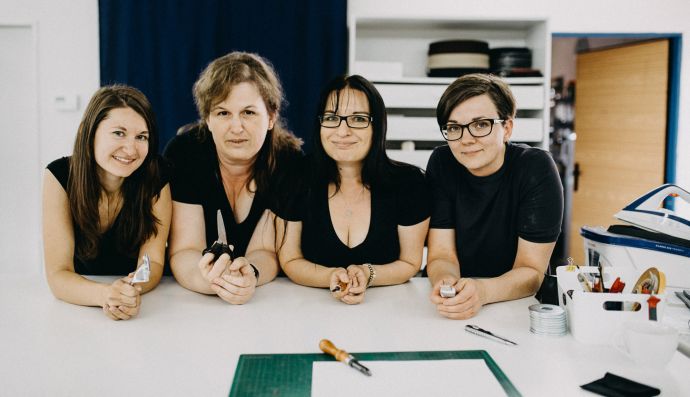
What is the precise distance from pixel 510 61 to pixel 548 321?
97.1 inches

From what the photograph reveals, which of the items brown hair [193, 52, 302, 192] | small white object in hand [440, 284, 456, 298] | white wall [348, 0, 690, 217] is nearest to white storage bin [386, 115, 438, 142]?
white wall [348, 0, 690, 217]

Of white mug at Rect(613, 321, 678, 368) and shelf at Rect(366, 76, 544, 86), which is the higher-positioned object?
shelf at Rect(366, 76, 544, 86)

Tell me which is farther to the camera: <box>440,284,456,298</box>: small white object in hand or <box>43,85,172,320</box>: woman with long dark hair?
<box>43,85,172,320</box>: woman with long dark hair

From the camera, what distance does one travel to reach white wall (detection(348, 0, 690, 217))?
3809 mm

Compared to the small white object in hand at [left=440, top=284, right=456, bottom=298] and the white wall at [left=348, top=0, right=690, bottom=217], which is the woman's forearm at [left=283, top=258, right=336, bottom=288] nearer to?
the small white object in hand at [left=440, top=284, right=456, bottom=298]

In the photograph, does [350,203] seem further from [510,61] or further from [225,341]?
[510,61]

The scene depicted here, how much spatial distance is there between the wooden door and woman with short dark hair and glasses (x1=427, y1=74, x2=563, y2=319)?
110 inches

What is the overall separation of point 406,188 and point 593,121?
3429mm

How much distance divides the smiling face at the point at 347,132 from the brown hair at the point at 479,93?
0.84ft

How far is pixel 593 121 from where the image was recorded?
4.61m

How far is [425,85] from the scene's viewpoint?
3.36 meters

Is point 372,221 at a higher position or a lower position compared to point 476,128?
lower

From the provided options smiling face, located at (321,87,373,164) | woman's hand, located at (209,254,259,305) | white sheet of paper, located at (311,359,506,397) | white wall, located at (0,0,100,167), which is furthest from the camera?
white wall, located at (0,0,100,167)

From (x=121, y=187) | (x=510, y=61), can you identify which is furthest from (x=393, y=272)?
(x=510, y=61)
